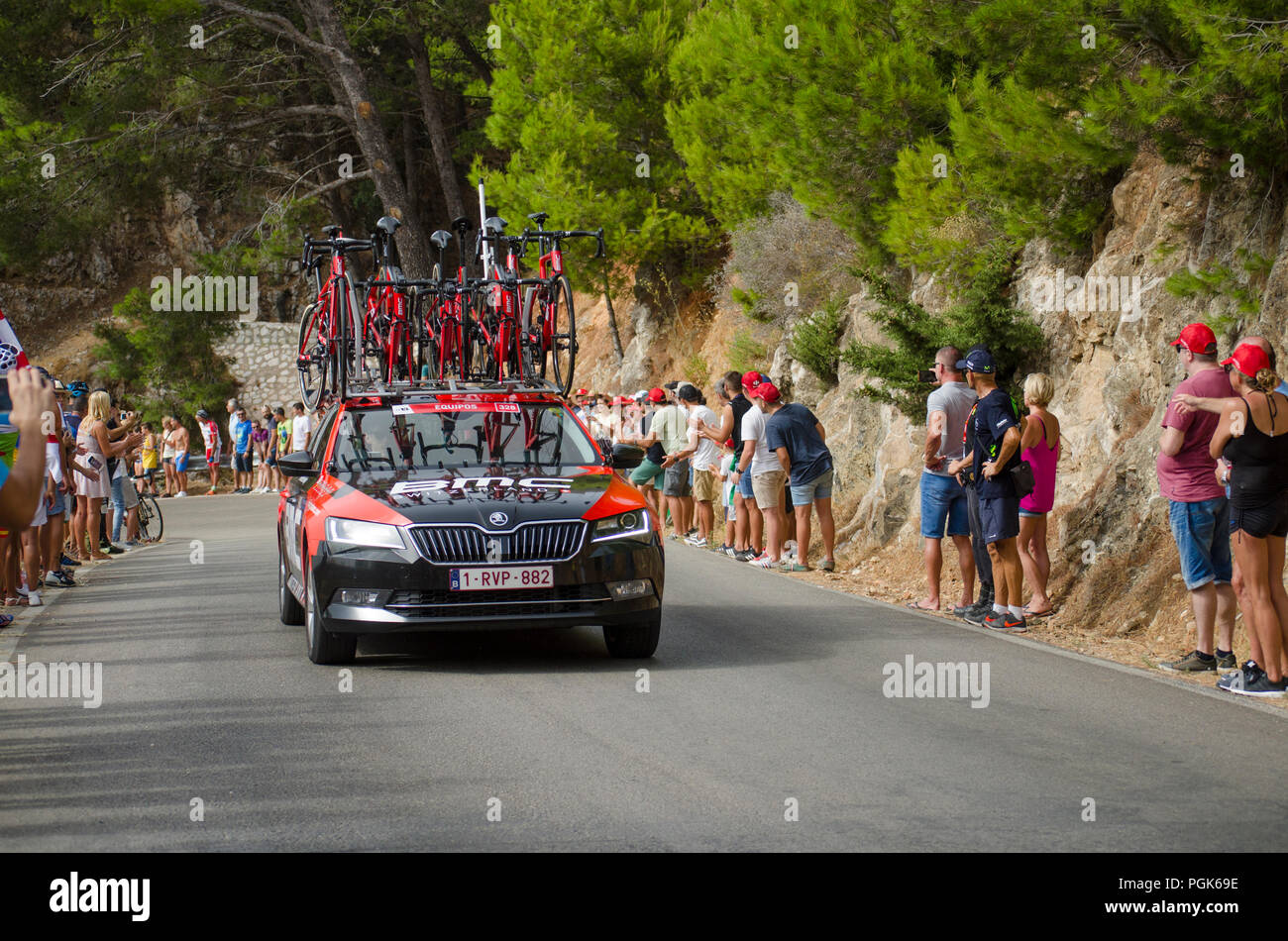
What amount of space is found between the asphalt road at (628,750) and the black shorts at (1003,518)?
87cm

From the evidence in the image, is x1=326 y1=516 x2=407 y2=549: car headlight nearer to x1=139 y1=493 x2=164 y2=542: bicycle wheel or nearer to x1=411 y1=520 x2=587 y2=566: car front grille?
x1=411 y1=520 x2=587 y2=566: car front grille

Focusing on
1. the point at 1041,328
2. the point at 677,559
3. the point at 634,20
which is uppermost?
the point at 634,20

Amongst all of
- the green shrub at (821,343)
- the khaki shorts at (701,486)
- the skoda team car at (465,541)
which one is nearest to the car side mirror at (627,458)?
the skoda team car at (465,541)

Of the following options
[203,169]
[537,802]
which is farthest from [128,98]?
[537,802]

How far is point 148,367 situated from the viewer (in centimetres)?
4178

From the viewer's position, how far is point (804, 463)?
15.4 metres

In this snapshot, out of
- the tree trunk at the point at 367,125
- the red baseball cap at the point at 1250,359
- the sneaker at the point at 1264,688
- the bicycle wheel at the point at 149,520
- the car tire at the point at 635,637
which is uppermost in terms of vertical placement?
the tree trunk at the point at 367,125

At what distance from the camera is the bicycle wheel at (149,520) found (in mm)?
22328

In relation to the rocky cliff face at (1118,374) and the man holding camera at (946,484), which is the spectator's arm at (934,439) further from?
the rocky cliff face at (1118,374)

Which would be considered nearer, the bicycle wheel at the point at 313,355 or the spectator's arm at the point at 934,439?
the spectator's arm at the point at 934,439

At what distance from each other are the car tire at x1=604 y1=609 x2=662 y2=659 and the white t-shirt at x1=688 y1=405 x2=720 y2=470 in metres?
8.34

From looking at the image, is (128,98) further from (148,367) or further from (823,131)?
(823,131)

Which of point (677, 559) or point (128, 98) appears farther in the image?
point (128, 98)

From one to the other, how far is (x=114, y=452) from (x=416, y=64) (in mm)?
22855
